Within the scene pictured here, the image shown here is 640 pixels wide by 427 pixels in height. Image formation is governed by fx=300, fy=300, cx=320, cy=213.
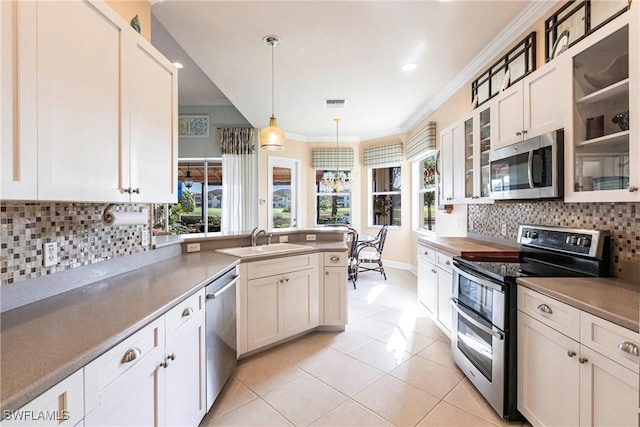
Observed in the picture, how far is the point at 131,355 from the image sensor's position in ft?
3.49

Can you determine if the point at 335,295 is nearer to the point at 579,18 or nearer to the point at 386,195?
the point at 579,18

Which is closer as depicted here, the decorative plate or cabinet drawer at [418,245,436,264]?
the decorative plate

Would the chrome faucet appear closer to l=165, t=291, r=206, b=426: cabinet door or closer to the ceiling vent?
l=165, t=291, r=206, b=426: cabinet door

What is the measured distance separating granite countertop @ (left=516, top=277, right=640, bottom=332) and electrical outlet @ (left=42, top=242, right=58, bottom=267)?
7.76 feet

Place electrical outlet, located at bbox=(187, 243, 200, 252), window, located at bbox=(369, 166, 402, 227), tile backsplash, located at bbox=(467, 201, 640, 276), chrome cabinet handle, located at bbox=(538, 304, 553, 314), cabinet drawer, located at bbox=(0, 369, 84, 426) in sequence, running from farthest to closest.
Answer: window, located at bbox=(369, 166, 402, 227) < electrical outlet, located at bbox=(187, 243, 200, 252) < tile backsplash, located at bbox=(467, 201, 640, 276) < chrome cabinet handle, located at bbox=(538, 304, 553, 314) < cabinet drawer, located at bbox=(0, 369, 84, 426)

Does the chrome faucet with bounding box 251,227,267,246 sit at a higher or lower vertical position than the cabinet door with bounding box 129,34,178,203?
lower

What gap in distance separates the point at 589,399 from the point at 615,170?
1.10 meters

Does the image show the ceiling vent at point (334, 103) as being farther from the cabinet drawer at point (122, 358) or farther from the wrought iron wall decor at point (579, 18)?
the cabinet drawer at point (122, 358)

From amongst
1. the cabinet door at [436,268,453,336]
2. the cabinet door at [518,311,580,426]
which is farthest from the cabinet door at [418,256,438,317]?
the cabinet door at [518,311,580,426]

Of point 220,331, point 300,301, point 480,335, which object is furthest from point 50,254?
point 480,335

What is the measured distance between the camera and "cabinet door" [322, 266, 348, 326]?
2992 mm

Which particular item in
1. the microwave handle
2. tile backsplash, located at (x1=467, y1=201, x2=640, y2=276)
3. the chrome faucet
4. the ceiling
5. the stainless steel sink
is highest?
the ceiling

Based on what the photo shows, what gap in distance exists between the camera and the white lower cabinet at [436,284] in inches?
104

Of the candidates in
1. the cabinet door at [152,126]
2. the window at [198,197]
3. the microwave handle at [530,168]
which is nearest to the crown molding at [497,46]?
the microwave handle at [530,168]
